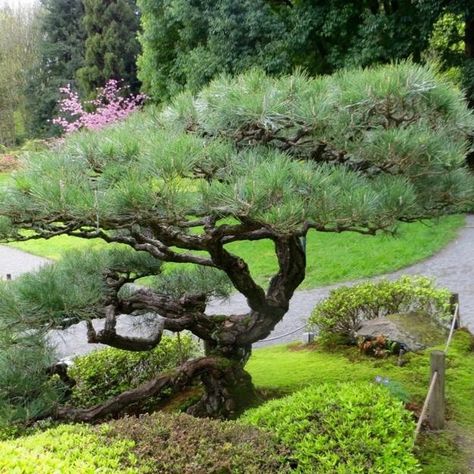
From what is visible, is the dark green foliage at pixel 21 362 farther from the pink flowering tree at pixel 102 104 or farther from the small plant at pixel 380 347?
the pink flowering tree at pixel 102 104

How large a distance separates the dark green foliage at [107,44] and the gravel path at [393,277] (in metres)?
13.7

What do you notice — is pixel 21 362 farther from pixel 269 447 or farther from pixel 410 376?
pixel 410 376

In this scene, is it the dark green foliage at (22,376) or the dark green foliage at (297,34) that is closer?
the dark green foliage at (22,376)

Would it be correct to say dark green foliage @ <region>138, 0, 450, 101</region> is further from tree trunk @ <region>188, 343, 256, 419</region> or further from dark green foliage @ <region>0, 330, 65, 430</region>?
dark green foliage @ <region>0, 330, 65, 430</region>

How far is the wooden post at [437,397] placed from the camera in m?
3.17

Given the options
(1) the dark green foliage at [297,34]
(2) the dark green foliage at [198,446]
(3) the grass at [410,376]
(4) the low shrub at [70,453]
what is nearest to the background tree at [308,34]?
(1) the dark green foliage at [297,34]

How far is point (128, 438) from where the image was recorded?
2.17 m

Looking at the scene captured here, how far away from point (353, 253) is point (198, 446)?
7502 mm

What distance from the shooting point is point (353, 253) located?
937cm

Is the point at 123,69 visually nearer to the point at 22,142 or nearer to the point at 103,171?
the point at 22,142

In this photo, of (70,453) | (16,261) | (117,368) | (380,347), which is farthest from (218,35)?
(70,453)

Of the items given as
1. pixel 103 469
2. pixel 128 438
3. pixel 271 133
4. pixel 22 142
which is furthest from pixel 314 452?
pixel 22 142

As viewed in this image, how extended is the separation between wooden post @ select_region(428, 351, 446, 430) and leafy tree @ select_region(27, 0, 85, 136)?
2411 centimetres

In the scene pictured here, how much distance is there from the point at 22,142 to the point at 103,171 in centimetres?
2798
